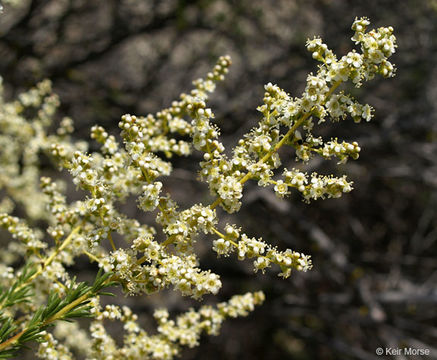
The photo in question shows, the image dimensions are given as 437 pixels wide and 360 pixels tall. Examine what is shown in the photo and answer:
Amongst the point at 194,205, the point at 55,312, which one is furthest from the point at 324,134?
the point at 55,312

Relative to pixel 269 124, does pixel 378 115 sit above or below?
above

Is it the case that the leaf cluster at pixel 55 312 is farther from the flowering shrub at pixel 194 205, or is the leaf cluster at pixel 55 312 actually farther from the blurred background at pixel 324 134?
the blurred background at pixel 324 134

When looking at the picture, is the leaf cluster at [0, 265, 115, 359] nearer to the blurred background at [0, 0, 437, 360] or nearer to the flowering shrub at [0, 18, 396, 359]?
the flowering shrub at [0, 18, 396, 359]

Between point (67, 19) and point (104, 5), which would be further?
point (104, 5)

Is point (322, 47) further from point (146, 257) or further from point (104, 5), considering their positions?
point (104, 5)

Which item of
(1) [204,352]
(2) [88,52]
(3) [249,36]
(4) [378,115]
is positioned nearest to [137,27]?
(2) [88,52]

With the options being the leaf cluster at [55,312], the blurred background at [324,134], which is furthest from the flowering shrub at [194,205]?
the blurred background at [324,134]

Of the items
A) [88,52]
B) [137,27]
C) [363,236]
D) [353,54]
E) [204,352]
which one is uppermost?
[137,27]

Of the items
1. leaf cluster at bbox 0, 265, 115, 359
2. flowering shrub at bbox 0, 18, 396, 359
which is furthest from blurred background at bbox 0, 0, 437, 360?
leaf cluster at bbox 0, 265, 115, 359
